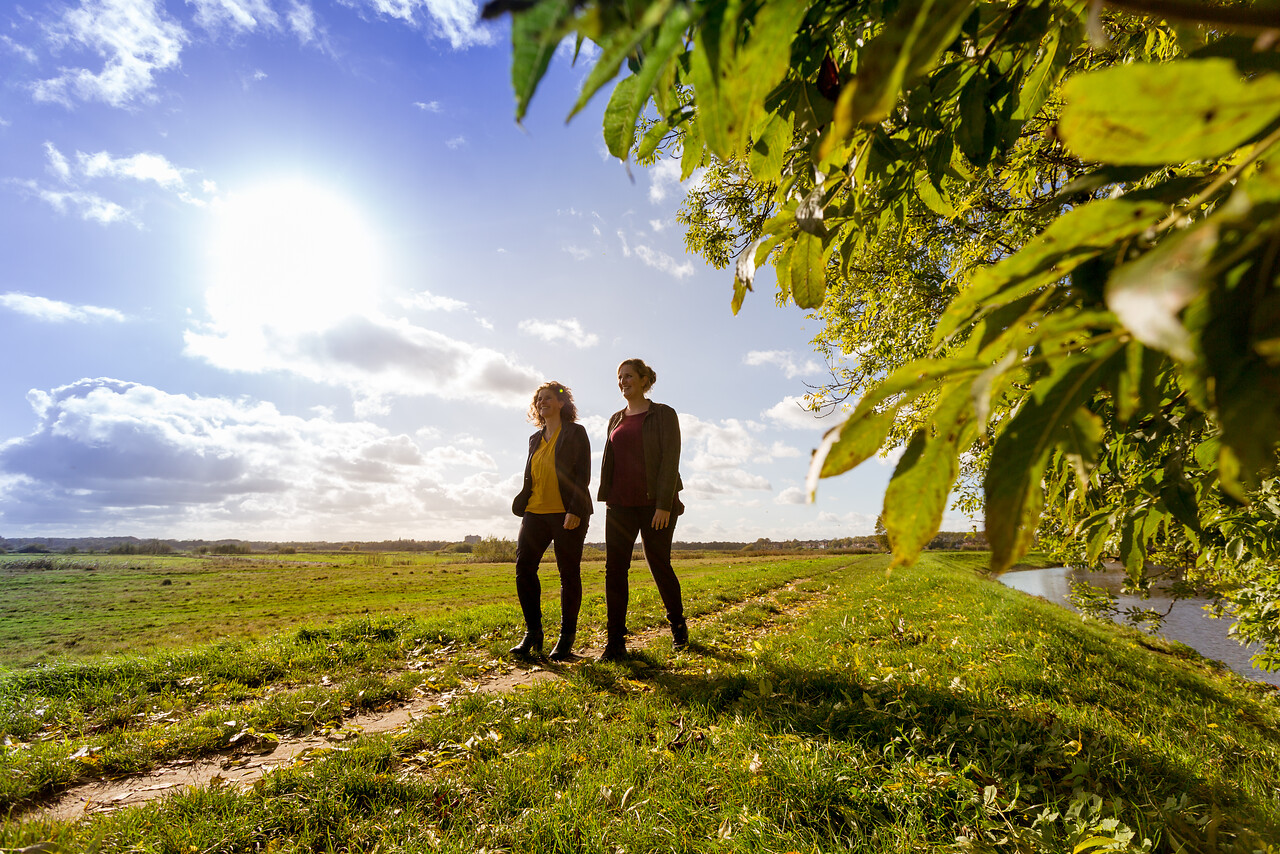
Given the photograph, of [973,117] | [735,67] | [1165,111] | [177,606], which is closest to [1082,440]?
[1165,111]

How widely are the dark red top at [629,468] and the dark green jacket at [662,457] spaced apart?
2.8 inches

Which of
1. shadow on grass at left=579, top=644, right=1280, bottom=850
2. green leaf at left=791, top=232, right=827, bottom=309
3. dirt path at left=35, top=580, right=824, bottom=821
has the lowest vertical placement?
dirt path at left=35, top=580, right=824, bottom=821

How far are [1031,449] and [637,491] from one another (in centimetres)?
449

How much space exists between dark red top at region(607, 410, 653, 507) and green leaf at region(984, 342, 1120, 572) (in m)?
4.36

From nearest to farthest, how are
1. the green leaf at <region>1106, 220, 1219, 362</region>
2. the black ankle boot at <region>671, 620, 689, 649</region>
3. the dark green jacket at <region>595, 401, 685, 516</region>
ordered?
1. the green leaf at <region>1106, 220, 1219, 362</region>
2. the dark green jacket at <region>595, 401, 685, 516</region>
3. the black ankle boot at <region>671, 620, 689, 649</region>

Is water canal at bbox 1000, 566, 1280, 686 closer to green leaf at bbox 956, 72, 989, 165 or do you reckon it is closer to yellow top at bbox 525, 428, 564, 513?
yellow top at bbox 525, 428, 564, 513

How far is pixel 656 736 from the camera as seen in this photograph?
10.6 ft

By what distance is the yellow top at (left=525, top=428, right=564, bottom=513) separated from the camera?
520 cm

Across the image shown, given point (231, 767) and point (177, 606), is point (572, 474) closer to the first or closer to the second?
point (231, 767)

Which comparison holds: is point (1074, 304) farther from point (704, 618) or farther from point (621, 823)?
point (704, 618)

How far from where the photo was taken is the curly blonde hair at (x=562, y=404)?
5582mm

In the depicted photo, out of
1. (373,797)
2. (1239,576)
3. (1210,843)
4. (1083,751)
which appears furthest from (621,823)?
(1239,576)

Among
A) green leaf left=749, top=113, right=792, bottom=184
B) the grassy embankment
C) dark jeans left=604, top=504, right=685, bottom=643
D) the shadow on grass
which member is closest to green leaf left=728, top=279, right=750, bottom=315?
green leaf left=749, top=113, right=792, bottom=184

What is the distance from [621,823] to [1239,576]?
7282 mm
